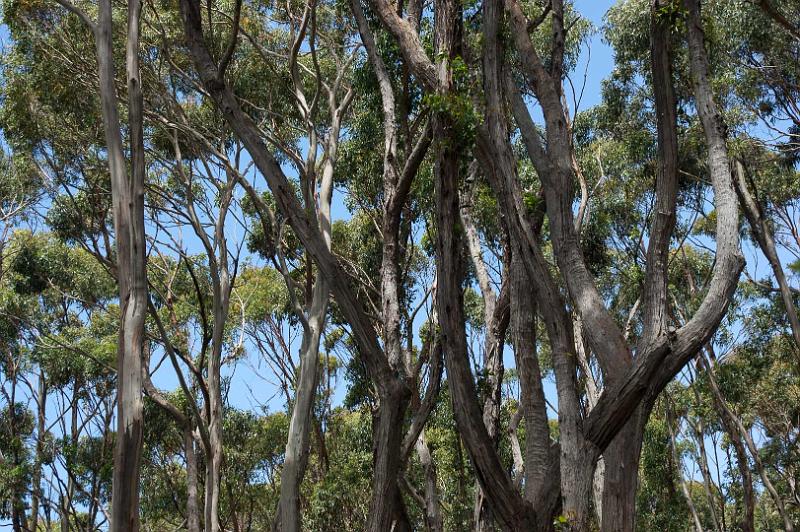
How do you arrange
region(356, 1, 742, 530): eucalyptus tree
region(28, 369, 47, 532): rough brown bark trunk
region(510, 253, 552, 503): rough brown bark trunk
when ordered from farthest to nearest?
1. region(28, 369, 47, 532): rough brown bark trunk
2. region(510, 253, 552, 503): rough brown bark trunk
3. region(356, 1, 742, 530): eucalyptus tree

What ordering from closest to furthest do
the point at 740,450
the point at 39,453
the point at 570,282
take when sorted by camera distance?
the point at 570,282
the point at 740,450
the point at 39,453

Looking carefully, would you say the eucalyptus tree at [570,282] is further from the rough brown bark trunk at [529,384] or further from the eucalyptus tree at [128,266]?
the eucalyptus tree at [128,266]

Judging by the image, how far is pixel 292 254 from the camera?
16438mm

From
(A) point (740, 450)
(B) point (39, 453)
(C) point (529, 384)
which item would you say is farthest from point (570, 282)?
(B) point (39, 453)

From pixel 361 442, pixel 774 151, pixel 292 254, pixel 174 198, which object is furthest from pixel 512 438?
pixel 774 151

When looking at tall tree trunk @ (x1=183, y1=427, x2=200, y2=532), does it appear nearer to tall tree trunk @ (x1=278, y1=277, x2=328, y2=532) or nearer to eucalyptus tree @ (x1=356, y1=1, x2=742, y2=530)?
tall tree trunk @ (x1=278, y1=277, x2=328, y2=532)

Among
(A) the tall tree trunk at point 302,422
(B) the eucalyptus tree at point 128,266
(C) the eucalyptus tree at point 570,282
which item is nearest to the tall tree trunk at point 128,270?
Answer: (B) the eucalyptus tree at point 128,266

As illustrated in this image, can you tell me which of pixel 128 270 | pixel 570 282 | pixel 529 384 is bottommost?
pixel 529 384

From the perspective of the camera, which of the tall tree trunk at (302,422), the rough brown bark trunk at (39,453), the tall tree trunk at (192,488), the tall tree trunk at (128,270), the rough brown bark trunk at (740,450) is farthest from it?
the rough brown bark trunk at (39,453)

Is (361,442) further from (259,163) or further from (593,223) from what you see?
(259,163)

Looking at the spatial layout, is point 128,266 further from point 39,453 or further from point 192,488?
point 39,453

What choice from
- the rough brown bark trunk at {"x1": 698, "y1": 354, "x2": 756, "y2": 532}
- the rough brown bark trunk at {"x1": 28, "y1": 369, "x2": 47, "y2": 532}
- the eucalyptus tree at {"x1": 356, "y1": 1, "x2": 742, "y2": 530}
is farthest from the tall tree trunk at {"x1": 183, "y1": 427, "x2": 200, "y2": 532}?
the eucalyptus tree at {"x1": 356, "y1": 1, "x2": 742, "y2": 530}

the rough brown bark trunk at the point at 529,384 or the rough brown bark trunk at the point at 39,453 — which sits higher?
the rough brown bark trunk at the point at 39,453

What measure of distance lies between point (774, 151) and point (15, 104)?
14267mm
